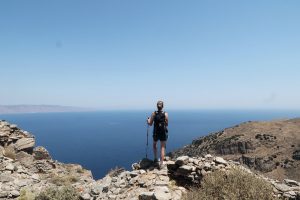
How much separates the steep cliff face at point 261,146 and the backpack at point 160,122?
236 ft

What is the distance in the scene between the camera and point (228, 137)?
114562 mm

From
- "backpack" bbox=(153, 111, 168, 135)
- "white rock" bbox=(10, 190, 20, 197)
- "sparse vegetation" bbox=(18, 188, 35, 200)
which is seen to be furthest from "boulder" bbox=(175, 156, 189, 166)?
"white rock" bbox=(10, 190, 20, 197)

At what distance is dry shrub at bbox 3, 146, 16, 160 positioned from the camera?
2181 centimetres

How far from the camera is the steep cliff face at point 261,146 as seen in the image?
8598cm

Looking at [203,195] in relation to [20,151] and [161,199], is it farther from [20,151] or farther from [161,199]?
[20,151]

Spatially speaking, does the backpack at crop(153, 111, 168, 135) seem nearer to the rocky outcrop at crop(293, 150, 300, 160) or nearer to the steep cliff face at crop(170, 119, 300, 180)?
the steep cliff face at crop(170, 119, 300, 180)

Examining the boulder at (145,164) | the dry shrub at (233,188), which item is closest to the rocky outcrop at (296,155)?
the boulder at (145,164)

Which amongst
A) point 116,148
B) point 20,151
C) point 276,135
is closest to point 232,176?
point 20,151

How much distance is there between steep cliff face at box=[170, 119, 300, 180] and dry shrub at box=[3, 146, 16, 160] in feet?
236

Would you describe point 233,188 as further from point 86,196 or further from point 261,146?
point 261,146

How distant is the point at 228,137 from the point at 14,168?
10316 cm

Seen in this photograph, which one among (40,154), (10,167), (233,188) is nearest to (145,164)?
(233,188)

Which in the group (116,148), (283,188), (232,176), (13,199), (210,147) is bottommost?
(116,148)

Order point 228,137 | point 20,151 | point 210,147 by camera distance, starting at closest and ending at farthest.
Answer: point 20,151 < point 210,147 < point 228,137
